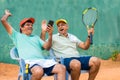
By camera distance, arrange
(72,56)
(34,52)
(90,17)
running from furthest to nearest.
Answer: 1. (90,17)
2. (72,56)
3. (34,52)

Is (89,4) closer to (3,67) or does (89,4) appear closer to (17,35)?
(3,67)

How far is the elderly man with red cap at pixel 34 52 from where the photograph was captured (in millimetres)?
5020

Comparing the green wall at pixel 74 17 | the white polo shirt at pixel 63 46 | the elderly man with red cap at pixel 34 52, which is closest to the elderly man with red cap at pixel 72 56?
the white polo shirt at pixel 63 46

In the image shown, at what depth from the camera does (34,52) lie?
17.4 feet

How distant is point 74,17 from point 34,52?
5271 mm

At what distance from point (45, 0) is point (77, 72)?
17.1 ft

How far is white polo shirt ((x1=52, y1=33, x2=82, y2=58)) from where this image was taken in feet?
18.7

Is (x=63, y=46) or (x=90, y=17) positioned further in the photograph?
(x=90, y=17)

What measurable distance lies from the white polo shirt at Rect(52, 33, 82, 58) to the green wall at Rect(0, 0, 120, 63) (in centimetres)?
434

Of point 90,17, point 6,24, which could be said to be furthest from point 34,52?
point 90,17

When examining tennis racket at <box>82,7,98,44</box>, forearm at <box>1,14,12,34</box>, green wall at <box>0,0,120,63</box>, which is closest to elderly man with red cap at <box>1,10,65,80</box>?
forearm at <box>1,14,12,34</box>

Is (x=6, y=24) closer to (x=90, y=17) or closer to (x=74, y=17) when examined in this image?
(x=90, y=17)

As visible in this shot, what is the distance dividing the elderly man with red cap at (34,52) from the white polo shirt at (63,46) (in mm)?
300

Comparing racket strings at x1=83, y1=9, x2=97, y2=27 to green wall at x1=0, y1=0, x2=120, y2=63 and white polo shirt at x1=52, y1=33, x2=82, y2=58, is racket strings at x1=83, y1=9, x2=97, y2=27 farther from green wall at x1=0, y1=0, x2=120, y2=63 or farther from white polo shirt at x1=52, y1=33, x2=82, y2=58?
green wall at x1=0, y1=0, x2=120, y2=63
